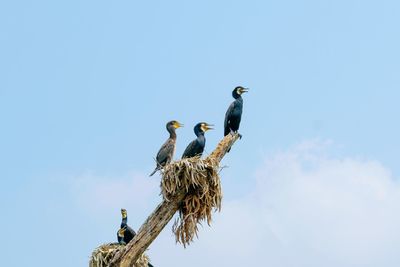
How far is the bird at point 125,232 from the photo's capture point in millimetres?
15108

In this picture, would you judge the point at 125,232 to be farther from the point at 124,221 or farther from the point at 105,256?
the point at 105,256

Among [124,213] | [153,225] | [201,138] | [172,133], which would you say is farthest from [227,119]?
[153,225]

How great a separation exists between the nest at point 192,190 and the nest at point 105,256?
970mm

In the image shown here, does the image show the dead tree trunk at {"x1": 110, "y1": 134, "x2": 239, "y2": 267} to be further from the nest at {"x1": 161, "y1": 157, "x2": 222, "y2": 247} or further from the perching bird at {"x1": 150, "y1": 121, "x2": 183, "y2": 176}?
the perching bird at {"x1": 150, "y1": 121, "x2": 183, "y2": 176}

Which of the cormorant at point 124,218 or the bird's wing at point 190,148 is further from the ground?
the bird's wing at point 190,148

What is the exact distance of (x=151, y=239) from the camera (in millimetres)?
12789

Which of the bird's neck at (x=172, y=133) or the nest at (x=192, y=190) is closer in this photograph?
the nest at (x=192, y=190)

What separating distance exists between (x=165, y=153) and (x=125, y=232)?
1654 mm

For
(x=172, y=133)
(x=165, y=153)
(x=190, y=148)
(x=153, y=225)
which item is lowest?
A: (x=153, y=225)

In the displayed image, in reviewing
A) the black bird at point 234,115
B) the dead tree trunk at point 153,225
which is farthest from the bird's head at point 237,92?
the dead tree trunk at point 153,225

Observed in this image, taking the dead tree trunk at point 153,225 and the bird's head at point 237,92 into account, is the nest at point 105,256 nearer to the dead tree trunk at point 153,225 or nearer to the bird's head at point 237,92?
the dead tree trunk at point 153,225

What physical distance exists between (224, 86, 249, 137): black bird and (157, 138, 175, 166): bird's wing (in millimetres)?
1092

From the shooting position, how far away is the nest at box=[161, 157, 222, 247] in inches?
492

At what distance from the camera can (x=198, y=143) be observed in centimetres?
1379
